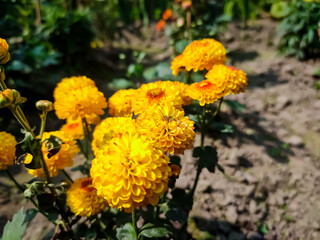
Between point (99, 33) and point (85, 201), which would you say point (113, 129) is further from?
point (99, 33)

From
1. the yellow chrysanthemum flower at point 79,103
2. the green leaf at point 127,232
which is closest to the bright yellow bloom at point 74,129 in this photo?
the yellow chrysanthemum flower at point 79,103

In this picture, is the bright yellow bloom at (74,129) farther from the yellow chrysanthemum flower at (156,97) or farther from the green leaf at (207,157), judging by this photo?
the green leaf at (207,157)

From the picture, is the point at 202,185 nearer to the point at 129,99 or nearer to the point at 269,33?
the point at 129,99

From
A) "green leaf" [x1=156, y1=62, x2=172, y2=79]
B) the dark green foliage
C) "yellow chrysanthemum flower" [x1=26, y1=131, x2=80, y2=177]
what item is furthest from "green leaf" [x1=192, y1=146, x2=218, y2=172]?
the dark green foliage

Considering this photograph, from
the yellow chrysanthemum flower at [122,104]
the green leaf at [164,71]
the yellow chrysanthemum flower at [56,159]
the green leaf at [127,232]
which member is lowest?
the green leaf at [127,232]

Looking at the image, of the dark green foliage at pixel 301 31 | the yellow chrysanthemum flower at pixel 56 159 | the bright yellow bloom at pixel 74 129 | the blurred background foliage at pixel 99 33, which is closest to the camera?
the yellow chrysanthemum flower at pixel 56 159

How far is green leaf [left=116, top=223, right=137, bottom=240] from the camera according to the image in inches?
42.5

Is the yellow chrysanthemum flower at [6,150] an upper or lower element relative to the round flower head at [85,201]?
upper

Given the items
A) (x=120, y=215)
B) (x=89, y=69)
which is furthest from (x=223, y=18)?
(x=120, y=215)

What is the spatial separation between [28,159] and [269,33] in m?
4.45

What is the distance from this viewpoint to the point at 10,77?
2.66 metres

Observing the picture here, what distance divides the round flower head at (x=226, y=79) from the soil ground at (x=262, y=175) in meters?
1.09

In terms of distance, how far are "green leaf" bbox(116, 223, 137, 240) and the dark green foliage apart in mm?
3385

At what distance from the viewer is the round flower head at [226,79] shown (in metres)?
1.09
